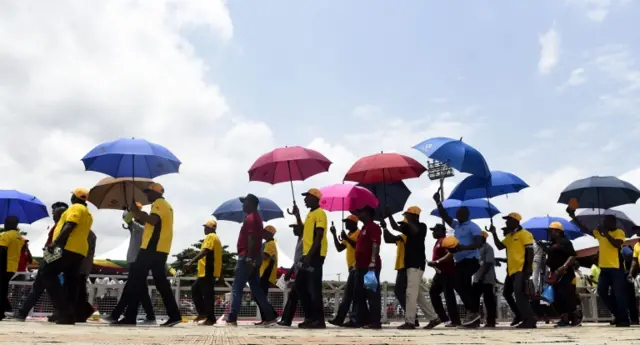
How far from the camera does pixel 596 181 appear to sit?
1111cm

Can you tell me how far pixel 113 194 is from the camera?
10984 mm

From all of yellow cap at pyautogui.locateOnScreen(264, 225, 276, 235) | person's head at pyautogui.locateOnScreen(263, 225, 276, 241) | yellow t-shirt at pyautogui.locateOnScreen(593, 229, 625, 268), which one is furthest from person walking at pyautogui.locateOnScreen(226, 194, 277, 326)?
yellow t-shirt at pyautogui.locateOnScreen(593, 229, 625, 268)

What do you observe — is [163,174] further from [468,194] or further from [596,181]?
[596,181]

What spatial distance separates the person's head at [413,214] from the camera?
8.29 m

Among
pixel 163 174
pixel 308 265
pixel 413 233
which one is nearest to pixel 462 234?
pixel 413 233

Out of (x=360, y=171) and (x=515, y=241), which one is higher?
(x=360, y=171)

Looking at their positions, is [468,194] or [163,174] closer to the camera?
[163,174]

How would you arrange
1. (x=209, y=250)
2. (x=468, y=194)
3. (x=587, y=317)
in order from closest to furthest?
(x=209, y=250), (x=468, y=194), (x=587, y=317)

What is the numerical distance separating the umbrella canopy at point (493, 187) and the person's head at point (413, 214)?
2.50 m

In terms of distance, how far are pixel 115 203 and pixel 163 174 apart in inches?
86.7

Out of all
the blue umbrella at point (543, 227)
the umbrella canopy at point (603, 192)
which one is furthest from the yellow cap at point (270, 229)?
the blue umbrella at point (543, 227)

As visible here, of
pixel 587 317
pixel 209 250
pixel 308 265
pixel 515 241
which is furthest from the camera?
pixel 587 317

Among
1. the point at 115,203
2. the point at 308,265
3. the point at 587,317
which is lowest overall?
the point at 587,317

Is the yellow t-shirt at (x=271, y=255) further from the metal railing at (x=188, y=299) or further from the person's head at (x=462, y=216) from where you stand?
the person's head at (x=462, y=216)
